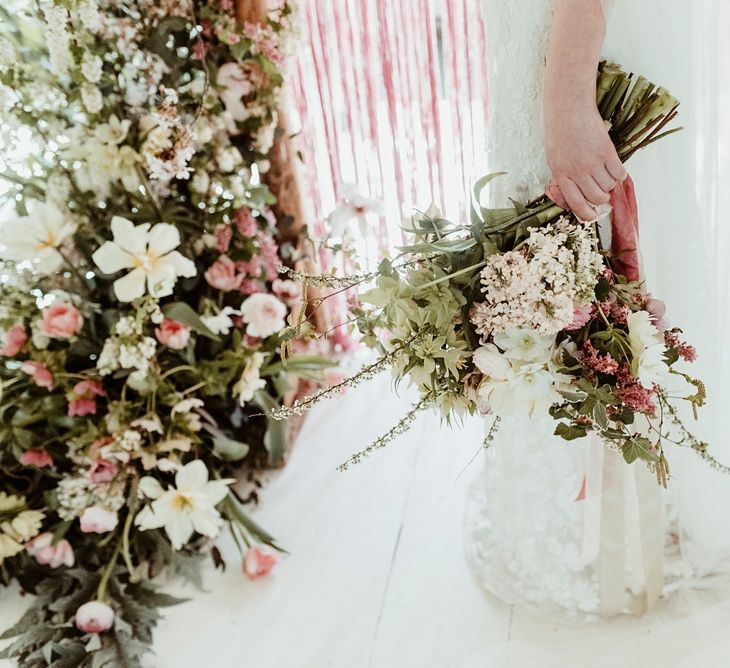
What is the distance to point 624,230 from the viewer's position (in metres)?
1.07

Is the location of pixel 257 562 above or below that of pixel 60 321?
below

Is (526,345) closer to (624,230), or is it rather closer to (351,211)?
(624,230)

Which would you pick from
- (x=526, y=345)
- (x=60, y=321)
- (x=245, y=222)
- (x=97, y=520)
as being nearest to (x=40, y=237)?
(x=60, y=321)

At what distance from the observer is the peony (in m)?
1.59

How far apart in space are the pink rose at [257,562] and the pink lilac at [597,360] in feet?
2.86

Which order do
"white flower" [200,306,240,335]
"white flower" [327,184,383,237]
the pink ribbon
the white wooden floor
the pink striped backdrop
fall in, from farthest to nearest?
the pink striped backdrop → "white flower" [327,184,383,237] → "white flower" [200,306,240,335] → the white wooden floor → the pink ribbon

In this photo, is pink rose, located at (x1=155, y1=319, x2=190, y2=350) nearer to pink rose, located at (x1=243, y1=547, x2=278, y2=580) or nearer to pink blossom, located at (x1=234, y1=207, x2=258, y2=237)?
pink blossom, located at (x1=234, y1=207, x2=258, y2=237)

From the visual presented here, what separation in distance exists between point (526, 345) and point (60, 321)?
35.3 inches

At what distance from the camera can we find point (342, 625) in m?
1.46

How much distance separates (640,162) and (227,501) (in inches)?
41.9

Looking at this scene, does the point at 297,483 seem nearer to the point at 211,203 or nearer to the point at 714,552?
the point at 211,203

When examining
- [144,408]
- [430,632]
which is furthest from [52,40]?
[430,632]

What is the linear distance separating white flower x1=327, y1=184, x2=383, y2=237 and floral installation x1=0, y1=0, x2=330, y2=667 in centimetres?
16

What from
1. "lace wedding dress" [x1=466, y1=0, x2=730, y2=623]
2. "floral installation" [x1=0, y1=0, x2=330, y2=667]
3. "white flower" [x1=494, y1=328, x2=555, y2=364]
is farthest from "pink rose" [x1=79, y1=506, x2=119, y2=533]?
"white flower" [x1=494, y1=328, x2=555, y2=364]
